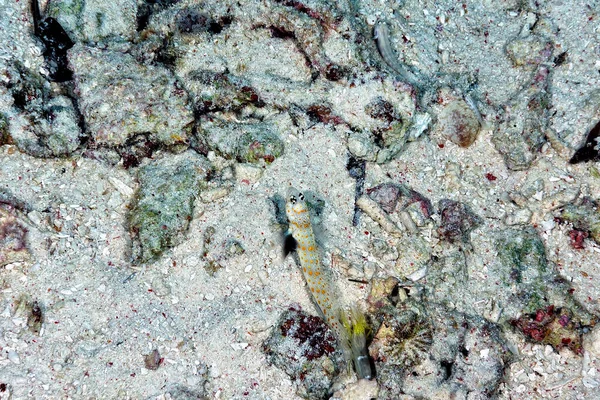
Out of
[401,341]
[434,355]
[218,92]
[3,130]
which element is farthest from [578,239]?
[3,130]

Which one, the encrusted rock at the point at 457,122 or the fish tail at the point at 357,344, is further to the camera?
the encrusted rock at the point at 457,122

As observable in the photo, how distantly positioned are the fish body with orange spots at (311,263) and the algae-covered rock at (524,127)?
2330 mm

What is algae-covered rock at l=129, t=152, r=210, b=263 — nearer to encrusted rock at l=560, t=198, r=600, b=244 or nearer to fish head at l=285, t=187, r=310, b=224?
fish head at l=285, t=187, r=310, b=224

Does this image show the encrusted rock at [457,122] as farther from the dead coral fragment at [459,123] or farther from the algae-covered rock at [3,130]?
the algae-covered rock at [3,130]

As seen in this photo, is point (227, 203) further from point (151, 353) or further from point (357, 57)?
point (357, 57)

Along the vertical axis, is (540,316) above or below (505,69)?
below

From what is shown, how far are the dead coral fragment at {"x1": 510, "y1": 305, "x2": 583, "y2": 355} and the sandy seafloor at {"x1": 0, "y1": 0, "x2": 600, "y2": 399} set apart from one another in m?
0.08

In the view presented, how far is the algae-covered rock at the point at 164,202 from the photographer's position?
14.4ft

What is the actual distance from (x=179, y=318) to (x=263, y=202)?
131 centimetres

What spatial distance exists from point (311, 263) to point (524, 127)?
8.87ft

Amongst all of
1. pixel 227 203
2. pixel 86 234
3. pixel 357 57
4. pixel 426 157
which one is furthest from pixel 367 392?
pixel 357 57

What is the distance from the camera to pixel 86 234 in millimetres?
4484

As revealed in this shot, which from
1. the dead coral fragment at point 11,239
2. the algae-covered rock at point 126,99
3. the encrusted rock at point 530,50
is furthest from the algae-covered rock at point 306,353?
the encrusted rock at point 530,50

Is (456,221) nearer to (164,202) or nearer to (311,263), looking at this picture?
(311,263)
